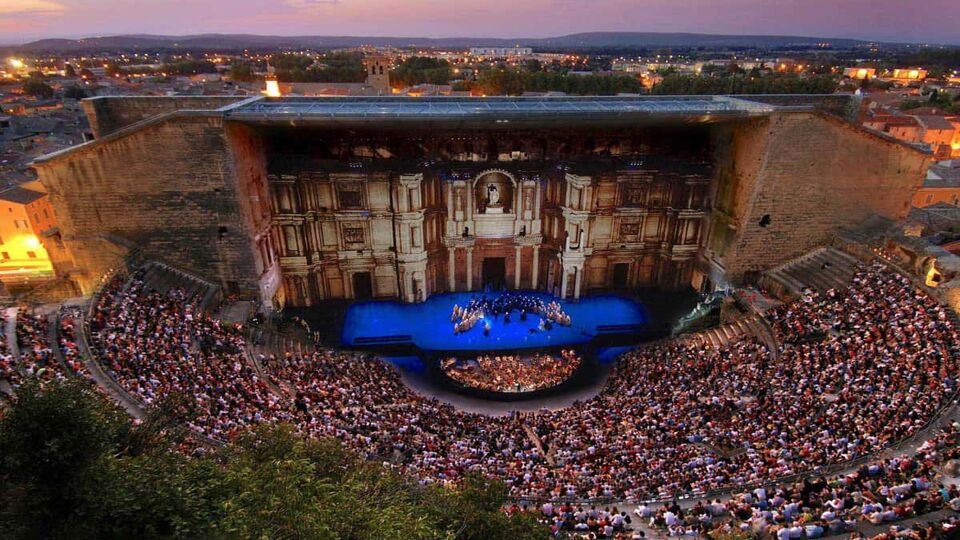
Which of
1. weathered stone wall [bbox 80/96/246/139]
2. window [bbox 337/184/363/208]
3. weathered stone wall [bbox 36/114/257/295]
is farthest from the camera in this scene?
window [bbox 337/184/363/208]

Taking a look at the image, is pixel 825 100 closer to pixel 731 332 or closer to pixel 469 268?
pixel 731 332

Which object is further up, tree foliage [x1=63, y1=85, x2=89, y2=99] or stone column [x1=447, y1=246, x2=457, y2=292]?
tree foliage [x1=63, y1=85, x2=89, y2=99]

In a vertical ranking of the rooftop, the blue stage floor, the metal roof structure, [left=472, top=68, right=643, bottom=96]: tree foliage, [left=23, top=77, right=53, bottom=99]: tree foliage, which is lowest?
the blue stage floor

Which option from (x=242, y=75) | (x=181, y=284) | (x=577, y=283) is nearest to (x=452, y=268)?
(x=577, y=283)

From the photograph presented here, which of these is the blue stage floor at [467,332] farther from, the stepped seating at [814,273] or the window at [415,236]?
the stepped seating at [814,273]

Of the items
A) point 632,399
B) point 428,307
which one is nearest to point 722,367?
point 632,399

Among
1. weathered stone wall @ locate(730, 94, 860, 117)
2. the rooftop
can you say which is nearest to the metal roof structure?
weathered stone wall @ locate(730, 94, 860, 117)

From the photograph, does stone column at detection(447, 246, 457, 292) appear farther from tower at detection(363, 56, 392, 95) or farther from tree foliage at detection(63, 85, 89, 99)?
tree foliage at detection(63, 85, 89, 99)
